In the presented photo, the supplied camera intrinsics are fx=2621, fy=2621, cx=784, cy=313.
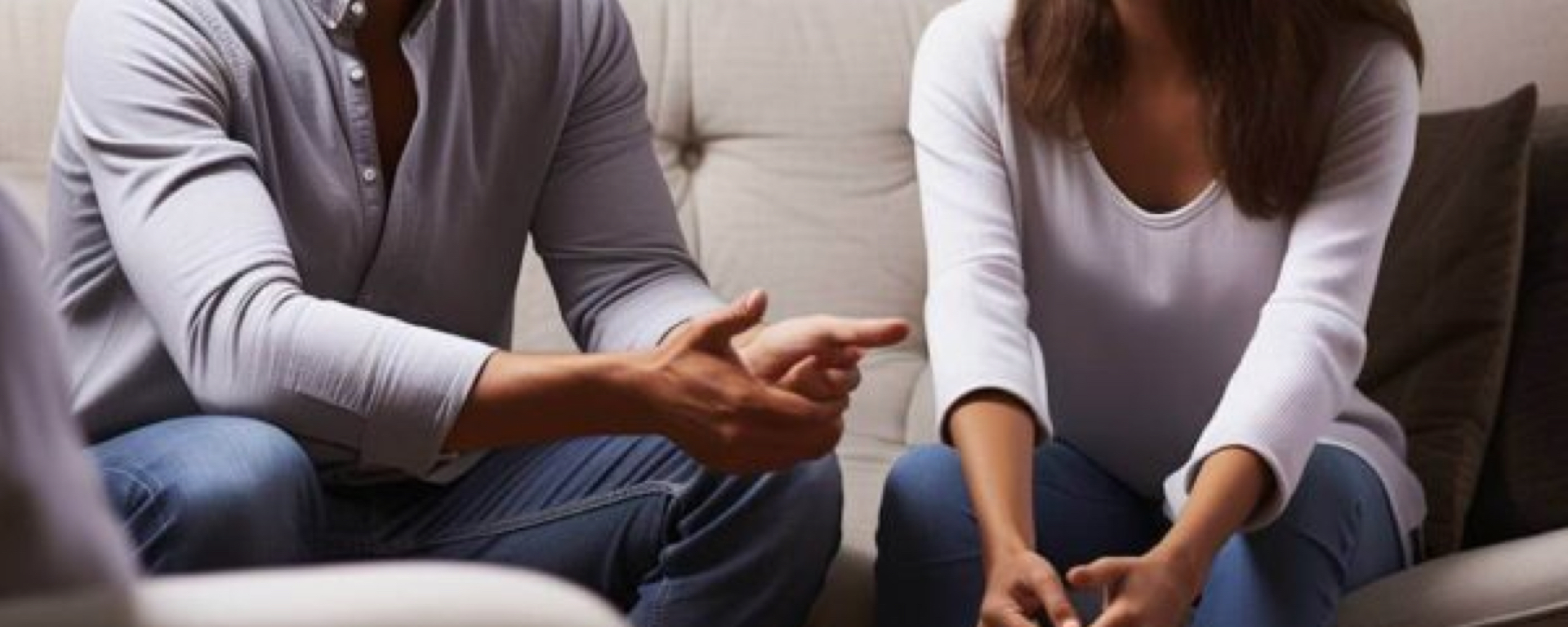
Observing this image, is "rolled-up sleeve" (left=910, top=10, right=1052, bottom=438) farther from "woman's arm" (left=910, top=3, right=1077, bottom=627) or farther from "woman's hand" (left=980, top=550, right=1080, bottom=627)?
"woman's hand" (left=980, top=550, right=1080, bottom=627)

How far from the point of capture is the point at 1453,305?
75.6 inches

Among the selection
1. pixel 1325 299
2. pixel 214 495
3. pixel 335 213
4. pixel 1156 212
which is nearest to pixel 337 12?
pixel 335 213

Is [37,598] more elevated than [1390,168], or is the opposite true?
[37,598]

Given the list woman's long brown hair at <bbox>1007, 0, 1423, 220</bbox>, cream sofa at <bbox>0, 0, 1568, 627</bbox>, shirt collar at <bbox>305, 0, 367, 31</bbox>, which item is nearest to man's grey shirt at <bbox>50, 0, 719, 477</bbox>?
shirt collar at <bbox>305, 0, 367, 31</bbox>

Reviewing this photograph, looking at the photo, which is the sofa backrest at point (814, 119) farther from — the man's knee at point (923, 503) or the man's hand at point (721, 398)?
the man's hand at point (721, 398)

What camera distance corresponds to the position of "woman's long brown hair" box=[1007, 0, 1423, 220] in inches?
68.6

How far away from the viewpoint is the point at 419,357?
153 centimetres

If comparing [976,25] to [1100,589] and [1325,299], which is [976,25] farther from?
[1100,589]

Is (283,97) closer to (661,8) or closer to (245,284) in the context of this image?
(245,284)

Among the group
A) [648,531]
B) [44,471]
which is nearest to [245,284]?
[648,531]

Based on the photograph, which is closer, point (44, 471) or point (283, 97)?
point (44, 471)

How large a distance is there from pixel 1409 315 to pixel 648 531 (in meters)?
0.63

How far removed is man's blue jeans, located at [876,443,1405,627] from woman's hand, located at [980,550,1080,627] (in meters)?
0.10

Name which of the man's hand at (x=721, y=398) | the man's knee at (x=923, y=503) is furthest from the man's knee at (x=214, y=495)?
the man's knee at (x=923, y=503)
